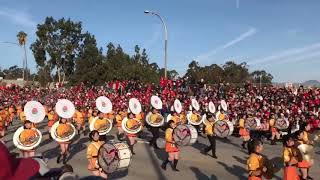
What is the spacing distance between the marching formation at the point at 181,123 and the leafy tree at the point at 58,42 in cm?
2682

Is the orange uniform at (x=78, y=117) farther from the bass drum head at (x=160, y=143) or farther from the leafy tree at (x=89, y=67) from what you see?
the leafy tree at (x=89, y=67)

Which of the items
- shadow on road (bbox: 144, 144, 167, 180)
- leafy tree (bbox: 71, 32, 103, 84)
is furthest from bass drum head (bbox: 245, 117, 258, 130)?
leafy tree (bbox: 71, 32, 103, 84)

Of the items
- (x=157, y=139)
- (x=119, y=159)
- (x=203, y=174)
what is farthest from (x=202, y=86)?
(x=119, y=159)

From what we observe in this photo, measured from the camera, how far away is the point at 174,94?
32.8 metres

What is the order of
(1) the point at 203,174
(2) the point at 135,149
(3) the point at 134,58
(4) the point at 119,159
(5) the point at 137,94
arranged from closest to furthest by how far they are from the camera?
(4) the point at 119,159 < (1) the point at 203,174 < (2) the point at 135,149 < (5) the point at 137,94 < (3) the point at 134,58

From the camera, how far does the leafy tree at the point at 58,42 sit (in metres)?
65.7

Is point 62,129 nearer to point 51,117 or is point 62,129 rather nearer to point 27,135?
point 27,135

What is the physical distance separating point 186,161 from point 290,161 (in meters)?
7.11

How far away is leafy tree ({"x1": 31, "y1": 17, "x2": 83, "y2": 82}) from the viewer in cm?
6569

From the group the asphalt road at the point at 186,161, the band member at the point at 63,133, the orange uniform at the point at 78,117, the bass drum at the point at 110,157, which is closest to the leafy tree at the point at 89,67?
the orange uniform at the point at 78,117

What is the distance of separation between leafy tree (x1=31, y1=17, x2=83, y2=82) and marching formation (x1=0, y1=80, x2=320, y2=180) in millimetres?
26821

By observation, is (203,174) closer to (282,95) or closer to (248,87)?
(282,95)

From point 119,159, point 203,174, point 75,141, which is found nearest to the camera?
point 119,159

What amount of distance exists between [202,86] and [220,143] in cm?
1358
